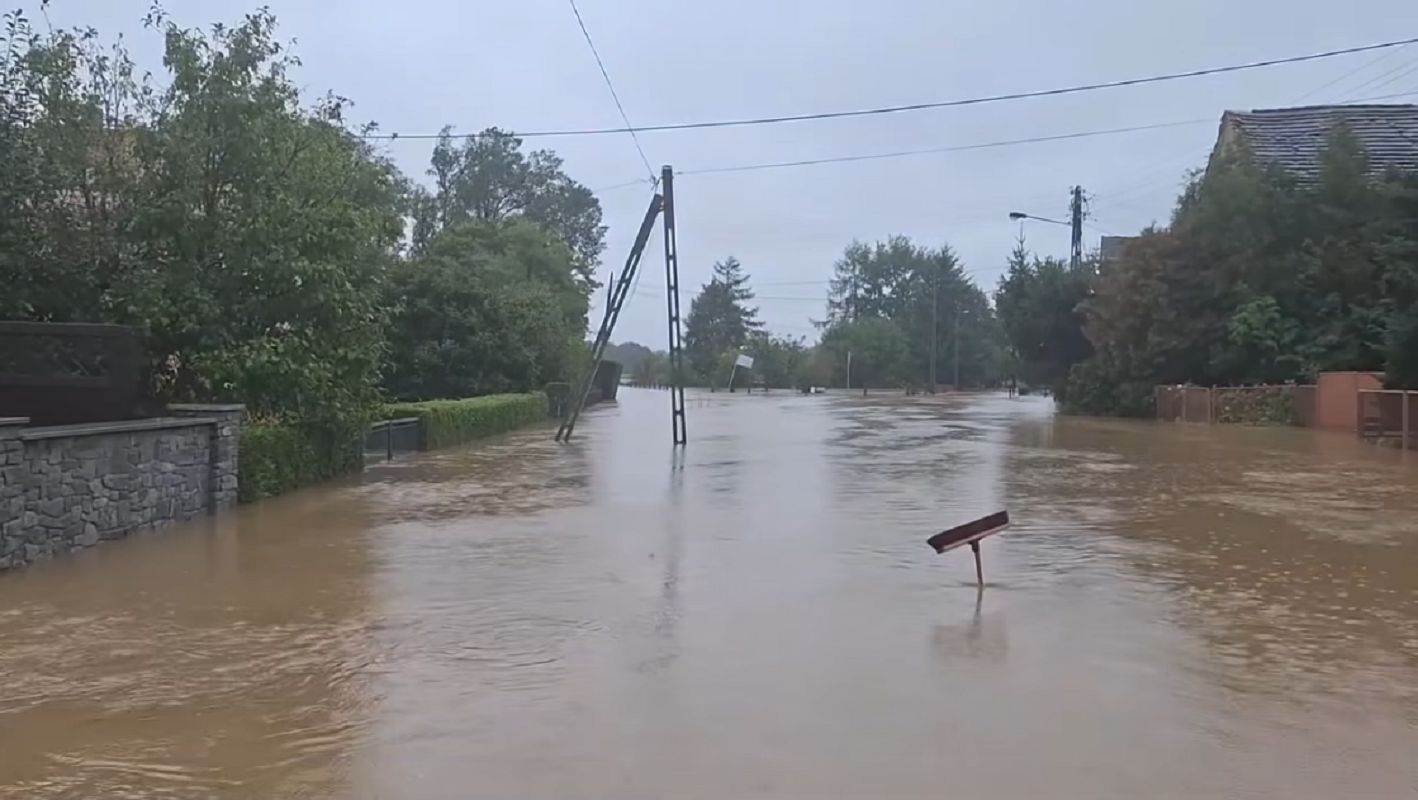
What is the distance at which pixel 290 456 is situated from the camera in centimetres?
1495

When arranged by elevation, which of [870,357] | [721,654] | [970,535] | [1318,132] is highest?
[1318,132]

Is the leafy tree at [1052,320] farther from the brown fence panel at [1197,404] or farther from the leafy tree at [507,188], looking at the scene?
the leafy tree at [507,188]

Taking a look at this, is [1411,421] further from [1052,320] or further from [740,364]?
[740,364]

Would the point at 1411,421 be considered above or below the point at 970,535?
above

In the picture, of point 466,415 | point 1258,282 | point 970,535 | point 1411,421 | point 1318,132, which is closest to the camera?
point 970,535

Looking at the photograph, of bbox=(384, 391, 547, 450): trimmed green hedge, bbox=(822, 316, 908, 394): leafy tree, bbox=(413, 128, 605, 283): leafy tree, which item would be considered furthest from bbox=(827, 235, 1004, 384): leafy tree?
bbox=(384, 391, 547, 450): trimmed green hedge

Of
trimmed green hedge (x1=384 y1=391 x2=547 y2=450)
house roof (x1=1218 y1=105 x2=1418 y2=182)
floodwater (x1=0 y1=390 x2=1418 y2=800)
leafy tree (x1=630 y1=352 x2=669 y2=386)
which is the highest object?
house roof (x1=1218 y1=105 x2=1418 y2=182)

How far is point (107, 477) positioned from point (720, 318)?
288 ft

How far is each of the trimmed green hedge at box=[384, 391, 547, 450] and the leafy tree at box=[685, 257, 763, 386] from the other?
63876 mm

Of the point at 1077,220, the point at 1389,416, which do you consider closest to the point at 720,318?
the point at 1077,220

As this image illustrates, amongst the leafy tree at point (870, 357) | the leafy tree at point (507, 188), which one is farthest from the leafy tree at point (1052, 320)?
the leafy tree at point (870, 357)

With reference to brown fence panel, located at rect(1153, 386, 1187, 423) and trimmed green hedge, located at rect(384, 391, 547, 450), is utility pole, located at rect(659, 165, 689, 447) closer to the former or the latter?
trimmed green hedge, located at rect(384, 391, 547, 450)

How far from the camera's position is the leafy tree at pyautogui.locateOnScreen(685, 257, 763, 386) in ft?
317

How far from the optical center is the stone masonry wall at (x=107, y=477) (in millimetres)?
9508
